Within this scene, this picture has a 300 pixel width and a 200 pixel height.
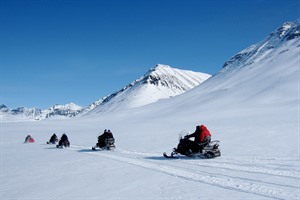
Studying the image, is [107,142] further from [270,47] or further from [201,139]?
[270,47]

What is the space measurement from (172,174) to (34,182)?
17.1 feet

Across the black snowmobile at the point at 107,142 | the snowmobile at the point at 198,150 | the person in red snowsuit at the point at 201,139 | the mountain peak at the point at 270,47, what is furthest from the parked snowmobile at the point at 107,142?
the mountain peak at the point at 270,47

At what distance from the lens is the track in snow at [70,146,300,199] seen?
28.4ft

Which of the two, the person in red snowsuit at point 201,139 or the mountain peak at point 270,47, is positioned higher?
the mountain peak at point 270,47

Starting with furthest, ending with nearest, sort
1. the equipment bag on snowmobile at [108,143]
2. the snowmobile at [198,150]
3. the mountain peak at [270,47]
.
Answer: the mountain peak at [270,47]
the equipment bag on snowmobile at [108,143]
the snowmobile at [198,150]

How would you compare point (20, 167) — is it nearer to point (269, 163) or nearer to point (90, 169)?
point (90, 169)

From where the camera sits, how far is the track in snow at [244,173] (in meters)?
8.66

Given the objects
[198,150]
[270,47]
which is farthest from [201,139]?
[270,47]

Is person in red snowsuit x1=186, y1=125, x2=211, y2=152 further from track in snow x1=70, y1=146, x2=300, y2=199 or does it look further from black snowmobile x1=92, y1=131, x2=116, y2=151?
black snowmobile x1=92, y1=131, x2=116, y2=151

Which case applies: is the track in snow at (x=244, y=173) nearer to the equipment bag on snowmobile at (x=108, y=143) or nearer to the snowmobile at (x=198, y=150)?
the snowmobile at (x=198, y=150)

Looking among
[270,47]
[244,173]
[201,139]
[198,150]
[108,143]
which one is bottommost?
[244,173]

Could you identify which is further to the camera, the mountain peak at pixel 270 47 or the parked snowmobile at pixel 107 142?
→ the mountain peak at pixel 270 47

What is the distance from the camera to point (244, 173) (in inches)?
438

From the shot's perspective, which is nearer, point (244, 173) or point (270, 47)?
point (244, 173)
